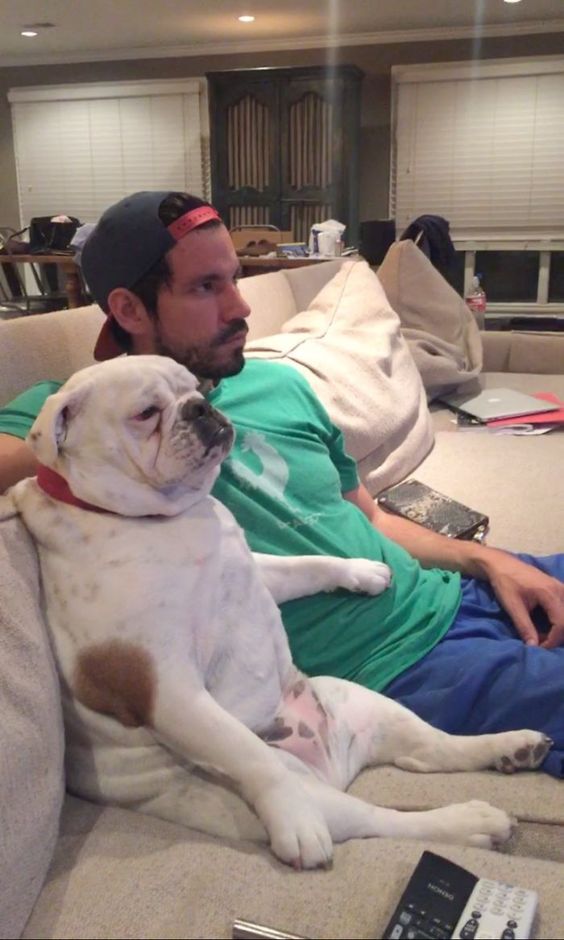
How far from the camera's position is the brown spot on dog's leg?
36.7 inches

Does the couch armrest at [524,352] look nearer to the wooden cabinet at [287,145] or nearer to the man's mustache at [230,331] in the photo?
the man's mustache at [230,331]

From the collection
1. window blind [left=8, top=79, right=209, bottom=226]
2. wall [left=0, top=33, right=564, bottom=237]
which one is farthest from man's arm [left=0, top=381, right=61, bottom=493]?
window blind [left=8, top=79, right=209, bottom=226]

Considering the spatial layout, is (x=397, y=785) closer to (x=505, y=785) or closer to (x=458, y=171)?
(x=505, y=785)

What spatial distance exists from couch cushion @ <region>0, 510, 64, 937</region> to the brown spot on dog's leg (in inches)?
1.5

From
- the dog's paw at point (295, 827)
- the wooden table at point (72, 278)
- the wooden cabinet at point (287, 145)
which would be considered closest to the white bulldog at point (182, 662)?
the dog's paw at point (295, 827)

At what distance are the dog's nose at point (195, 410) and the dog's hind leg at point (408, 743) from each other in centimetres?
41

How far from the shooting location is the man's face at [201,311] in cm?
141

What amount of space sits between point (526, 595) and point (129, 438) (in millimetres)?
807

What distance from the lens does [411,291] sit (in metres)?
3.23

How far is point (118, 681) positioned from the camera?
3.07 feet

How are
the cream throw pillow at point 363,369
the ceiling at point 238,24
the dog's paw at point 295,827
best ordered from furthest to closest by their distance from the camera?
the ceiling at point 238,24 < the cream throw pillow at point 363,369 < the dog's paw at point 295,827

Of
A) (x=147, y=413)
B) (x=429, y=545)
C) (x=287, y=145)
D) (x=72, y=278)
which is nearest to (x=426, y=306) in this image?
(x=429, y=545)

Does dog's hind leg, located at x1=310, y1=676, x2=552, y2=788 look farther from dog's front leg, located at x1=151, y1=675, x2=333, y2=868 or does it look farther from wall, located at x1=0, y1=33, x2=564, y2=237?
wall, located at x1=0, y1=33, x2=564, y2=237

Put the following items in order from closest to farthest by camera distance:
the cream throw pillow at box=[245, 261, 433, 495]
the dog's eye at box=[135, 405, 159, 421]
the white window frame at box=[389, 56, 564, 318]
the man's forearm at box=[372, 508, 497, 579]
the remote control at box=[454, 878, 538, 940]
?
the remote control at box=[454, 878, 538, 940], the dog's eye at box=[135, 405, 159, 421], the man's forearm at box=[372, 508, 497, 579], the cream throw pillow at box=[245, 261, 433, 495], the white window frame at box=[389, 56, 564, 318]
